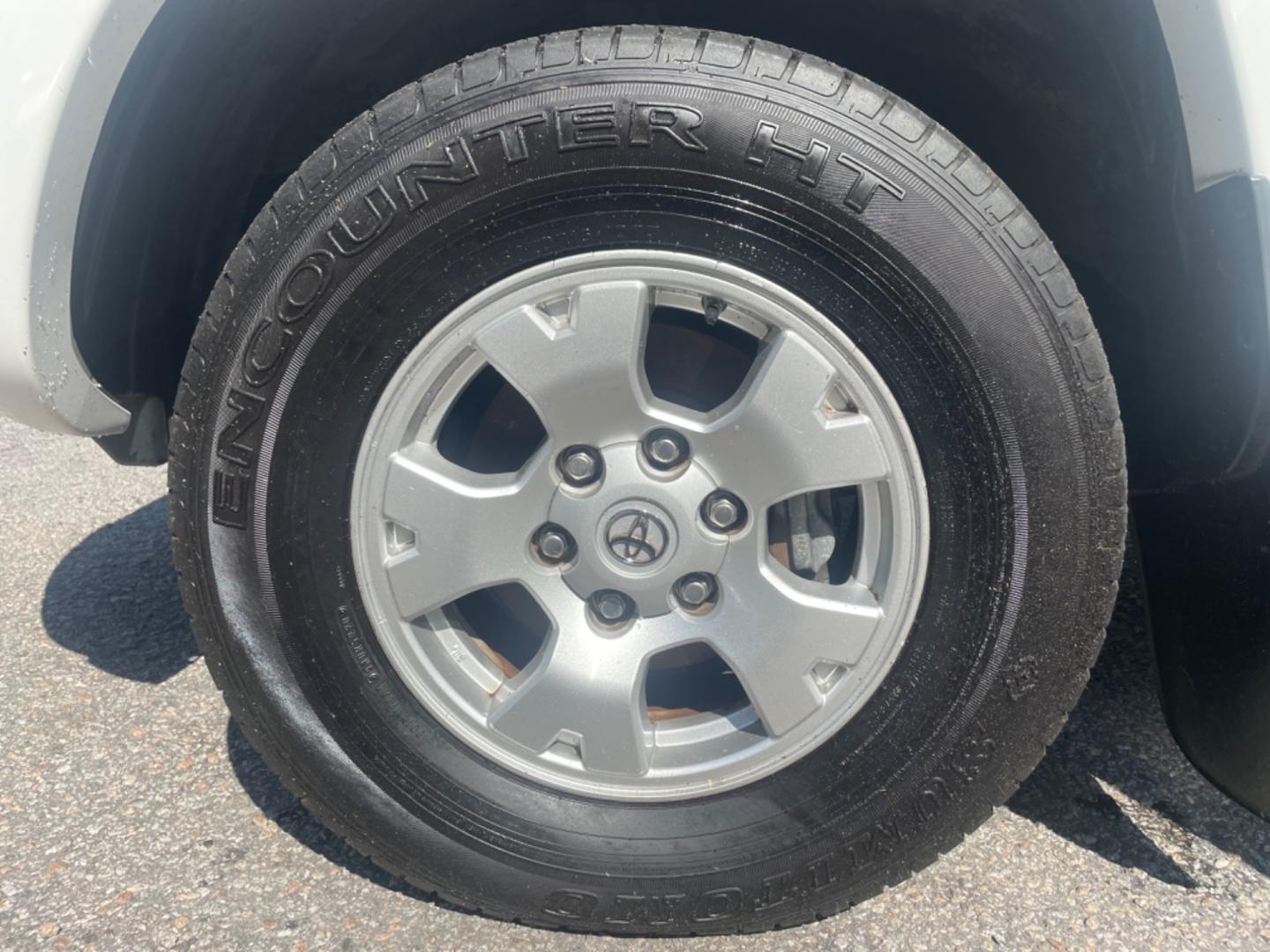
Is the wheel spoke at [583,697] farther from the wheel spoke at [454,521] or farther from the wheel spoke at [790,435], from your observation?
the wheel spoke at [790,435]

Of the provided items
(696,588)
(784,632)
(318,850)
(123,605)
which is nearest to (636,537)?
(696,588)

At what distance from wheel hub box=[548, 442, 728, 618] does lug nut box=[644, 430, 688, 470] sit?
0.5 inches

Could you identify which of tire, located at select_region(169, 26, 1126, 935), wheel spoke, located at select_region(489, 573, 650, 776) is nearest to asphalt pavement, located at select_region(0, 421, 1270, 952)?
tire, located at select_region(169, 26, 1126, 935)

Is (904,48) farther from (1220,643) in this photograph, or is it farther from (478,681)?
(478,681)

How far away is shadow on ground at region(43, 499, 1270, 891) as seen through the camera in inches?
71.2

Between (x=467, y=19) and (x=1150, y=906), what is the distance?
1.90 m

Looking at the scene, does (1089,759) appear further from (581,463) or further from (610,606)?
(581,463)

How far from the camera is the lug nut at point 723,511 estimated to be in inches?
59.7

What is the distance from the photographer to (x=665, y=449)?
151 centimetres

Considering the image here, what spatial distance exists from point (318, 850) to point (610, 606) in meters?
0.73

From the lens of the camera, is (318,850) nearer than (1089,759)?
Yes

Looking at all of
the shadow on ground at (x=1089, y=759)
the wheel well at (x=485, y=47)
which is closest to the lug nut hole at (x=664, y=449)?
the wheel well at (x=485, y=47)

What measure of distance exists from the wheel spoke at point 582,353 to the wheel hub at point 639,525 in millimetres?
81

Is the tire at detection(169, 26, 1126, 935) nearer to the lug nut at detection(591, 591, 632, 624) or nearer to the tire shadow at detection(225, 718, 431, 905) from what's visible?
the tire shadow at detection(225, 718, 431, 905)
